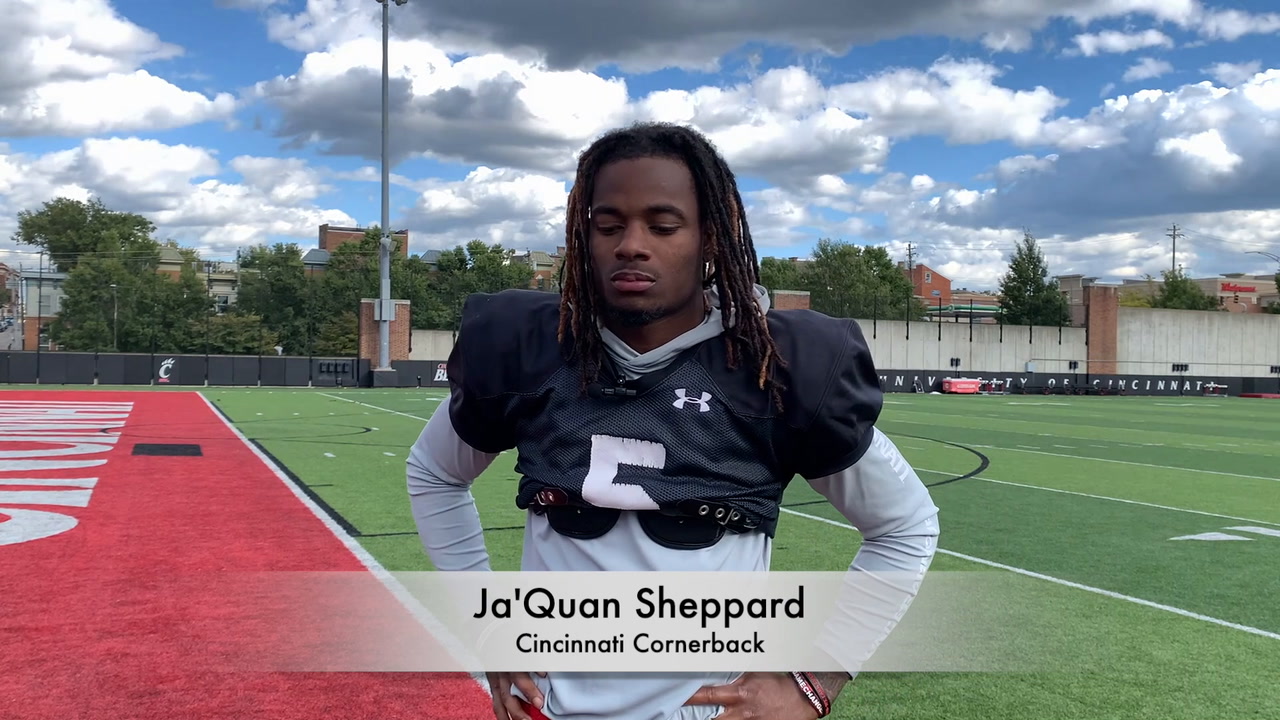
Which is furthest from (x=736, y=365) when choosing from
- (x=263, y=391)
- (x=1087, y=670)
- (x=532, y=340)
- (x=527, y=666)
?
(x=263, y=391)

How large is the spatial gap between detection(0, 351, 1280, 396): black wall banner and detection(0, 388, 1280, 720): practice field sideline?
67.6 ft

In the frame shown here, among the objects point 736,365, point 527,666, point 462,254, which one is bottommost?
point 527,666

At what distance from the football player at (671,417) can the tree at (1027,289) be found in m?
55.3

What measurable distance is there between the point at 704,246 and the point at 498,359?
415 mm

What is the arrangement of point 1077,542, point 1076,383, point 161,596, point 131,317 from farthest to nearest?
point 131,317 → point 1076,383 → point 1077,542 → point 161,596

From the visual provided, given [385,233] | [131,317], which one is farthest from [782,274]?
[385,233]

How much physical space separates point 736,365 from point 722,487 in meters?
0.20

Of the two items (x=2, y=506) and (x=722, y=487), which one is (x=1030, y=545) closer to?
(x=722, y=487)

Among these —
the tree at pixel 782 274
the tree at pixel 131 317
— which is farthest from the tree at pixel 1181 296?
the tree at pixel 131 317

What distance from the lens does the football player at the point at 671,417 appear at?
178 centimetres

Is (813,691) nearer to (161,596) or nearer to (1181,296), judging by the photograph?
(161,596)

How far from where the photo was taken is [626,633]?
1.83 meters

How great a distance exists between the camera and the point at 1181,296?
79.1m

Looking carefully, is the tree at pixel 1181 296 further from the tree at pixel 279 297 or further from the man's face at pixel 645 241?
the man's face at pixel 645 241
